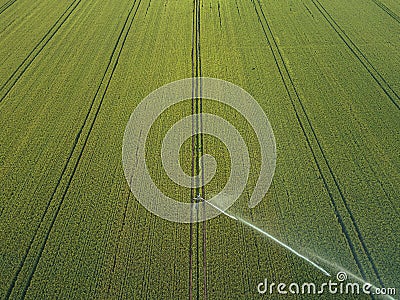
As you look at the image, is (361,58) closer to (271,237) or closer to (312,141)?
(312,141)

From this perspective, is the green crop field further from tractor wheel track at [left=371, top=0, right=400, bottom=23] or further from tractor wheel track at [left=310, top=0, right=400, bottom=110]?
tractor wheel track at [left=371, top=0, right=400, bottom=23]

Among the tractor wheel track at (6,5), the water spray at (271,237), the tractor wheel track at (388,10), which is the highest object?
the tractor wheel track at (6,5)

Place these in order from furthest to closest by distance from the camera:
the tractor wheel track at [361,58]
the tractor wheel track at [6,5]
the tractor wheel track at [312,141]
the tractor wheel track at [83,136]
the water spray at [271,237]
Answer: the tractor wheel track at [6,5], the tractor wheel track at [361,58], the tractor wheel track at [312,141], the tractor wheel track at [83,136], the water spray at [271,237]

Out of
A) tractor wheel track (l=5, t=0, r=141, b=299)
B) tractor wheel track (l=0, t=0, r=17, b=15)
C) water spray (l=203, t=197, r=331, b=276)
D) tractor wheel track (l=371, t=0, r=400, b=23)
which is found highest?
tractor wheel track (l=0, t=0, r=17, b=15)

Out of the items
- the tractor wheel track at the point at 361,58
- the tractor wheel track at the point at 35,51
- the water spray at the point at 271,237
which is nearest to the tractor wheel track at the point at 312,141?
the water spray at the point at 271,237

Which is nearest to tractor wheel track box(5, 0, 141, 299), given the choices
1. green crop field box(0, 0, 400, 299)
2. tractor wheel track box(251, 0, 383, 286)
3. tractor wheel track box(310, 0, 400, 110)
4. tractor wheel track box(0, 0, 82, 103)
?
green crop field box(0, 0, 400, 299)

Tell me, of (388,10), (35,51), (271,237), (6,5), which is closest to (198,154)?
(271,237)

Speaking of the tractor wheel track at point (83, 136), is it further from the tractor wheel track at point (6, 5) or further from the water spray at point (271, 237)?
the tractor wheel track at point (6, 5)

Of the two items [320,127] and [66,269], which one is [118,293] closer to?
[66,269]

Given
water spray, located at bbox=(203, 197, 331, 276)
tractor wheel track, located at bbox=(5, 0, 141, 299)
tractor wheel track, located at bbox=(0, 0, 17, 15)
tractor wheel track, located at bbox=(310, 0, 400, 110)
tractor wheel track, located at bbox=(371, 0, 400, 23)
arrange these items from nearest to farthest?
water spray, located at bbox=(203, 197, 331, 276) → tractor wheel track, located at bbox=(5, 0, 141, 299) → tractor wheel track, located at bbox=(310, 0, 400, 110) → tractor wheel track, located at bbox=(371, 0, 400, 23) → tractor wheel track, located at bbox=(0, 0, 17, 15)
